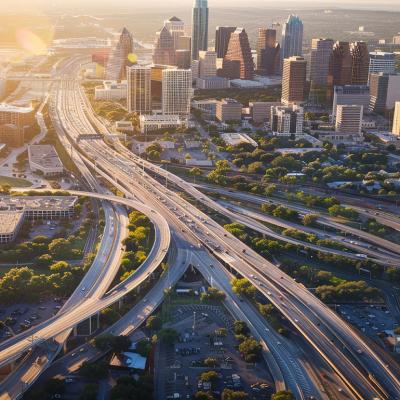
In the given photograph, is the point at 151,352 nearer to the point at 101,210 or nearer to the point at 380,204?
the point at 101,210

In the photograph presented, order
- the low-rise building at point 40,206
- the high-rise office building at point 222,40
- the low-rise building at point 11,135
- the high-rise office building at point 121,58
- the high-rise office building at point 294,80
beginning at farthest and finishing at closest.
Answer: the high-rise office building at point 222,40
the high-rise office building at point 121,58
the high-rise office building at point 294,80
the low-rise building at point 11,135
the low-rise building at point 40,206

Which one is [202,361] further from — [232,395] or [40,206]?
[40,206]

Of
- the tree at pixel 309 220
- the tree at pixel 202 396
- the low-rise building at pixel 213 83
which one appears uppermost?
the low-rise building at pixel 213 83

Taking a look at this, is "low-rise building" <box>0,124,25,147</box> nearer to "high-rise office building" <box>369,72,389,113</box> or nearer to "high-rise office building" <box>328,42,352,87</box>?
"high-rise office building" <box>369,72,389,113</box>

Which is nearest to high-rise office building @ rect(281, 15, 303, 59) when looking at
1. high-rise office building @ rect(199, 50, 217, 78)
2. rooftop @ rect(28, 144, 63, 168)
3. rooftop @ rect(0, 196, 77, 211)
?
high-rise office building @ rect(199, 50, 217, 78)

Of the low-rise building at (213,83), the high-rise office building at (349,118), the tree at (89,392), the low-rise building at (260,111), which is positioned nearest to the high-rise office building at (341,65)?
the low-rise building at (260,111)

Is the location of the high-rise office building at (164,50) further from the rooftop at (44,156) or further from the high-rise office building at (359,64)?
the rooftop at (44,156)

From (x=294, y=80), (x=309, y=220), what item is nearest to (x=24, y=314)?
(x=309, y=220)
